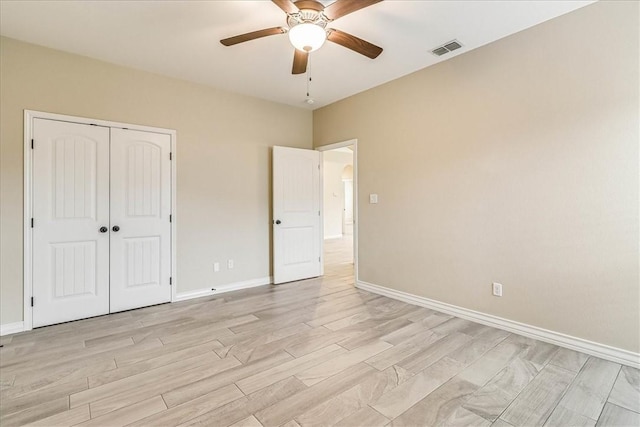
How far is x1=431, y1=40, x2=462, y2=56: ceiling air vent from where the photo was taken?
115 inches

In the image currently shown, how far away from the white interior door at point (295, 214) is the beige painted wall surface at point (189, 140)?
0.18 m

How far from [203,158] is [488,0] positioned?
3457 millimetres

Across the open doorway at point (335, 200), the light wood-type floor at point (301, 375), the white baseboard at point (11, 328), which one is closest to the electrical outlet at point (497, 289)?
the light wood-type floor at point (301, 375)

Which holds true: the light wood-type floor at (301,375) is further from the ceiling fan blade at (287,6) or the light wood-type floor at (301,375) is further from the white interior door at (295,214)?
the ceiling fan blade at (287,6)

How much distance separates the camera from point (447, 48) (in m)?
3.03

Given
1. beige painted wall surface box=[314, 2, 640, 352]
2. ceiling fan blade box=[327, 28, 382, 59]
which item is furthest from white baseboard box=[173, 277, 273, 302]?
ceiling fan blade box=[327, 28, 382, 59]

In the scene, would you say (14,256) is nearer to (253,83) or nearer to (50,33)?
(50,33)

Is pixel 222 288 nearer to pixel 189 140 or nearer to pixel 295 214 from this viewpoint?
pixel 295 214

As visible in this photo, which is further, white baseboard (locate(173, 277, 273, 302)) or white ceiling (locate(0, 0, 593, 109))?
white baseboard (locate(173, 277, 273, 302))

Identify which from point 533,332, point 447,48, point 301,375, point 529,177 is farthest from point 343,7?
point 533,332

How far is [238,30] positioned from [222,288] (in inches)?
124

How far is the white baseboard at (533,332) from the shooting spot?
2270 millimetres

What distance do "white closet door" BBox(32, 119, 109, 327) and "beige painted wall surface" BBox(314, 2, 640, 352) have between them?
3.40m

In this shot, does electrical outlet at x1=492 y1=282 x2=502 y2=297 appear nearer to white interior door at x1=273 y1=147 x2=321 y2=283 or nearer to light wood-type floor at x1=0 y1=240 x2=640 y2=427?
light wood-type floor at x1=0 y1=240 x2=640 y2=427
